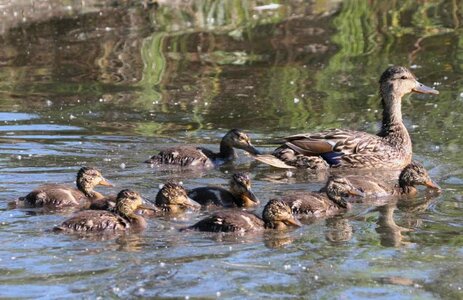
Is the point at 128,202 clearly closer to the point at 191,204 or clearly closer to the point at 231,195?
the point at 191,204

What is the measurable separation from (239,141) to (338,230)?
9.13ft

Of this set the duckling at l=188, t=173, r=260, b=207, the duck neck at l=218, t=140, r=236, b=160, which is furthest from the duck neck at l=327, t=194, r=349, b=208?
the duck neck at l=218, t=140, r=236, b=160

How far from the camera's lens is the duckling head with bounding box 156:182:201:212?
30.2 feet

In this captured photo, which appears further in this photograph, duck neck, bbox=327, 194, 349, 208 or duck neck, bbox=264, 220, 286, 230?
duck neck, bbox=327, 194, 349, 208

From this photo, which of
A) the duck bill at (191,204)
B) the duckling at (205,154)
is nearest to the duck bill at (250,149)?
the duckling at (205,154)

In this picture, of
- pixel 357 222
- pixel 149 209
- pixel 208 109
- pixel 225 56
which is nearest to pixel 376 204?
pixel 357 222

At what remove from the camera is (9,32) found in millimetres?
16594

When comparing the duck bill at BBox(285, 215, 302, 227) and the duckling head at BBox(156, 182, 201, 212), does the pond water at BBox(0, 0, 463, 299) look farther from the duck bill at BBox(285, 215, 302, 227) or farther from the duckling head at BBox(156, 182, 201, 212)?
the duckling head at BBox(156, 182, 201, 212)

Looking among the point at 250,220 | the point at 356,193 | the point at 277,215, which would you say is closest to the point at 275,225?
the point at 277,215

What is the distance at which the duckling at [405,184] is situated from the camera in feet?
32.6

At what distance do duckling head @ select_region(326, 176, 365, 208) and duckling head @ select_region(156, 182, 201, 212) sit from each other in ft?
3.69

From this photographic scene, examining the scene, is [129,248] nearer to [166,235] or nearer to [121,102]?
[166,235]

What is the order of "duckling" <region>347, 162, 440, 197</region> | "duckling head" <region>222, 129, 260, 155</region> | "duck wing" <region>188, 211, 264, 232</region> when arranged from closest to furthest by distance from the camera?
"duck wing" <region>188, 211, 264, 232</region>
"duckling" <region>347, 162, 440, 197</region>
"duckling head" <region>222, 129, 260, 155</region>

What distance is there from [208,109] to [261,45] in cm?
301
